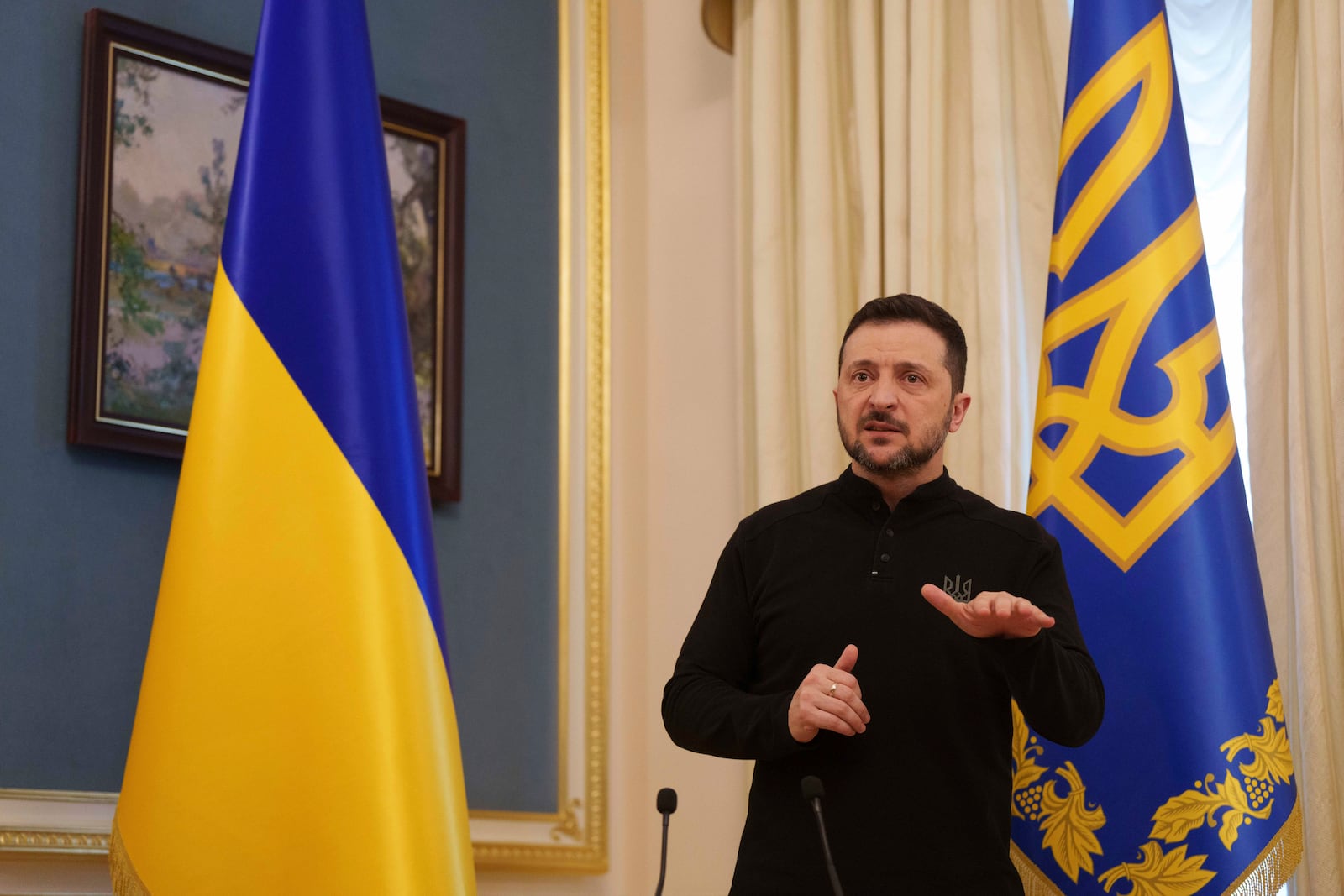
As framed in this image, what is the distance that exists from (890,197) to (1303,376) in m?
1.00

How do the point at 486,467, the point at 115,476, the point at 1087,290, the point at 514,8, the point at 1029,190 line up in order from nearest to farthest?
the point at 1087,290 → the point at 115,476 → the point at 1029,190 → the point at 486,467 → the point at 514,8

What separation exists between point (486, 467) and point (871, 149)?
116 cm

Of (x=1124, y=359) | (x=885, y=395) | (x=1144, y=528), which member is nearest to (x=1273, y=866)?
(x=1144, y=528)

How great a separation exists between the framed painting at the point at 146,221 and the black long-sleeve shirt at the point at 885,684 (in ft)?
3.88

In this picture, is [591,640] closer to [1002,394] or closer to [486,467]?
[486,467]

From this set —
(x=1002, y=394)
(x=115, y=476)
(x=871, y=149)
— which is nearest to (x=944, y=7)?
(x=871, y=149)

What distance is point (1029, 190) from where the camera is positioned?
3207mm

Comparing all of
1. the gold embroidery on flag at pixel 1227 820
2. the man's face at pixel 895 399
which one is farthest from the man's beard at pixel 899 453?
the gold embroidery on flag at pixel 1227 820

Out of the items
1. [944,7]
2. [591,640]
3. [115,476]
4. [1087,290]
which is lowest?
[591,640]

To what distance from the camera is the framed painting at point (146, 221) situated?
2857mm

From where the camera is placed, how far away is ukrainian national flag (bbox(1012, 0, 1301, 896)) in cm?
230

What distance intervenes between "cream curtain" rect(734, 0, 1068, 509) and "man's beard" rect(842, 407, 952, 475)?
950 millimetres

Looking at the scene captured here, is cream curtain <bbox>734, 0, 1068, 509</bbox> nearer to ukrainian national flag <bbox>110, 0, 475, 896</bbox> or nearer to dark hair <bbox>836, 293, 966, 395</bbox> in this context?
dark hair <bbox>836, 293, 966, 395</bbox>

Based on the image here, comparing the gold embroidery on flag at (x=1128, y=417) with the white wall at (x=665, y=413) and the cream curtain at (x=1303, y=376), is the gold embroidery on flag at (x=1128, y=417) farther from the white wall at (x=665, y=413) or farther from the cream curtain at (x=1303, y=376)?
the white wall at (x=665, y=413)
